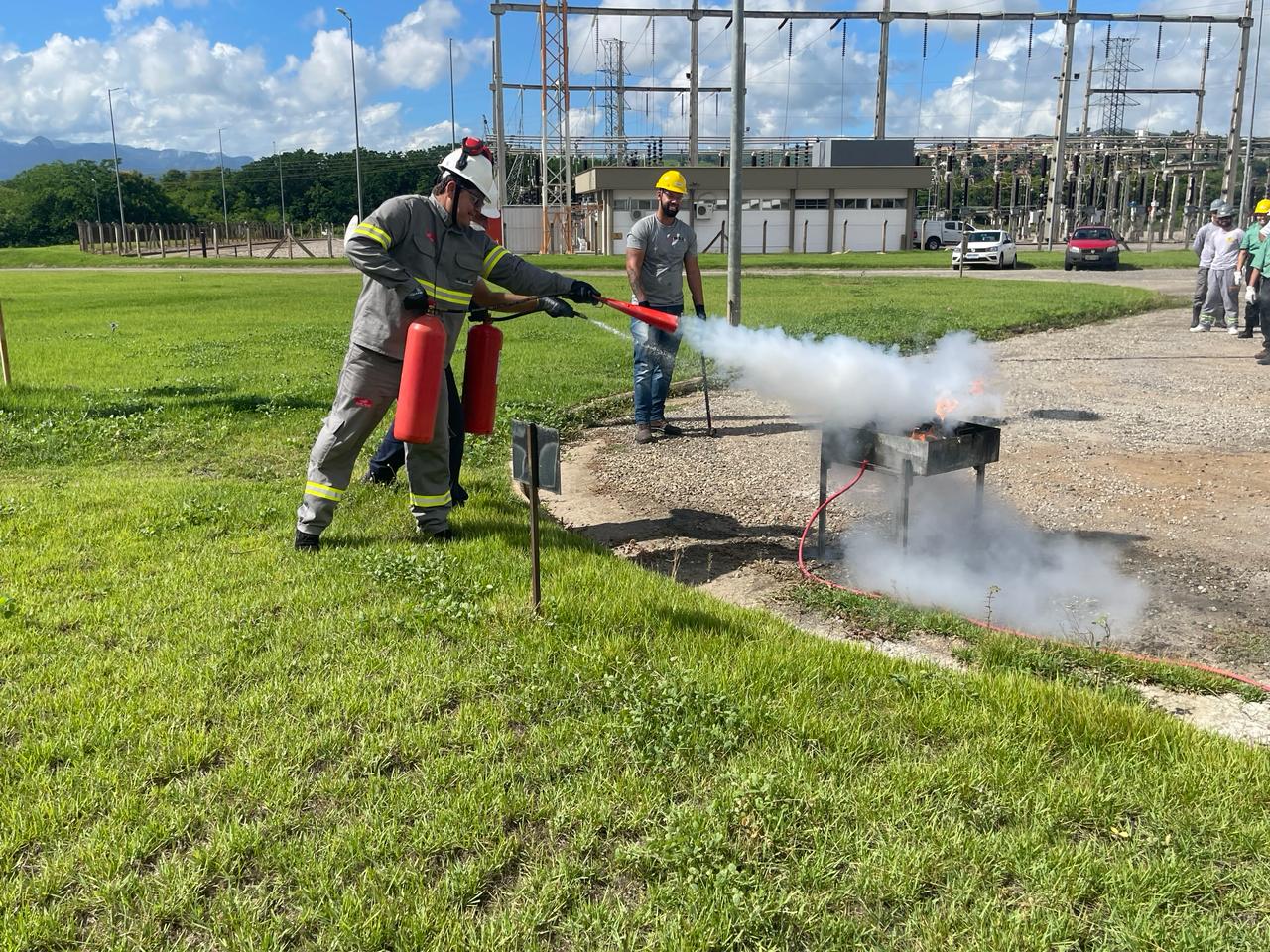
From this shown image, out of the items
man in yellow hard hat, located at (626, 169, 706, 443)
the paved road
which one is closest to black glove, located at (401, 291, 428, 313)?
man in yellow hard hat, located at (626, 169, 706, 443)

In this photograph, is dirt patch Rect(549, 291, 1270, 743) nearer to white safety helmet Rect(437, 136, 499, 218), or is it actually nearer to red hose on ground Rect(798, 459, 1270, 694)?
red hose on ground Rect(798, 459, 1270, 694)

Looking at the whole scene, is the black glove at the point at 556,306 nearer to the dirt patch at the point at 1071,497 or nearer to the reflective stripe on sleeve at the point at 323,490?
the dirt patch at the point at 1071,497

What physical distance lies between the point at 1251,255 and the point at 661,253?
34.7ft

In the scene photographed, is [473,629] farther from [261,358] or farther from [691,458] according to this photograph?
[261,358]

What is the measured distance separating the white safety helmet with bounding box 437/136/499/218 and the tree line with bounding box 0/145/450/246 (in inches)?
3298

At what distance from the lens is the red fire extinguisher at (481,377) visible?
6129mm

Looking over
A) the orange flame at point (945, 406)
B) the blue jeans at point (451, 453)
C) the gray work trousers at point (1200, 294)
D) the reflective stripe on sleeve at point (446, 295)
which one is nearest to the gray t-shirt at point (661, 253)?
the blue jeans at point (451, 453)

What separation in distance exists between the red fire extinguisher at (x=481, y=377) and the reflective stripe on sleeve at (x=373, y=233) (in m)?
0.90

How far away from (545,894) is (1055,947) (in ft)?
4.68

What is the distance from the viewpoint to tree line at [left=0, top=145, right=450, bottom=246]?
80.6 m

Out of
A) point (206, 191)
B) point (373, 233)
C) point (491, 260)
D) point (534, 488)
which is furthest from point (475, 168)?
point (206, 191)

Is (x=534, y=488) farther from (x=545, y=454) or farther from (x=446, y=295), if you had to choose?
(x=446, y=295)

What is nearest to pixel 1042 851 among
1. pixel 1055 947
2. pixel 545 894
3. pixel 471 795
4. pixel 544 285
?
pixel 1055 947

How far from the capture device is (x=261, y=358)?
1353 centimetres
